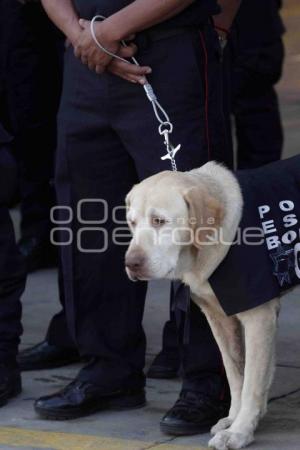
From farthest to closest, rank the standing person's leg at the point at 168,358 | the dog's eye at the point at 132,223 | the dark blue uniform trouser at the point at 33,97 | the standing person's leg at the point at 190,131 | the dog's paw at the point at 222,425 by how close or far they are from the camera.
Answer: the dark blue uniform trouser at the point at 33,97 → the standing person's leg at the point at 168,358 → the standing person's leg at the point at 190,131 → the dog's paw at the point at 222,425 → the dog's eye at the point at 132,223

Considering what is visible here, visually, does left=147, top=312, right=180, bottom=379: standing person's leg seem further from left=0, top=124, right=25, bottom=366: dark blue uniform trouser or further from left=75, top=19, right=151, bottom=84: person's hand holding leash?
left=75, top=19, right=151, bottom=84: person's hand holding leash

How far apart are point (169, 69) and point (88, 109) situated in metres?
0.35

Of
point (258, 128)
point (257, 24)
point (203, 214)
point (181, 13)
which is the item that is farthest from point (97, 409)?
point (257, 24)

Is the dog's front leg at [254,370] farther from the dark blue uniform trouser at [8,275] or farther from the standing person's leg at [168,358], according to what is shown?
the dark blue uniform trouser at [8,275]

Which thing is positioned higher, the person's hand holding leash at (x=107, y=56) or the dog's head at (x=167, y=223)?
the person's hand holding leash at (x=107, y=56)

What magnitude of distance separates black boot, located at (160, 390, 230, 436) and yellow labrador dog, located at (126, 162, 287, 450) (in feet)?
0.30

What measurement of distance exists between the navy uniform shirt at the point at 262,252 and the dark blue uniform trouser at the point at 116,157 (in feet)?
1.19

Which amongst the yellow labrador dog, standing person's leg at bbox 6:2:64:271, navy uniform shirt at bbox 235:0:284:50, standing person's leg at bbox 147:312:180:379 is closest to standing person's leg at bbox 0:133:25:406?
standing person's leg at bbox 147:312:180:379

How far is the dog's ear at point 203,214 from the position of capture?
4.02 meters

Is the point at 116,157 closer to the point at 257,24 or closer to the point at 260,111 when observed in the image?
the point at 257,24

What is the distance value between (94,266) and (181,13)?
3.39 feet

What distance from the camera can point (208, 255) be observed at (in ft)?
13.5

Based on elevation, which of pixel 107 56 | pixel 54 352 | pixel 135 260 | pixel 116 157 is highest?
pixel 107 56

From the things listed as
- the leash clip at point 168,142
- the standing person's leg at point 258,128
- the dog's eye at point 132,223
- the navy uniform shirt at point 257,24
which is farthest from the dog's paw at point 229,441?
the navy uniform shirt at point 257,24
